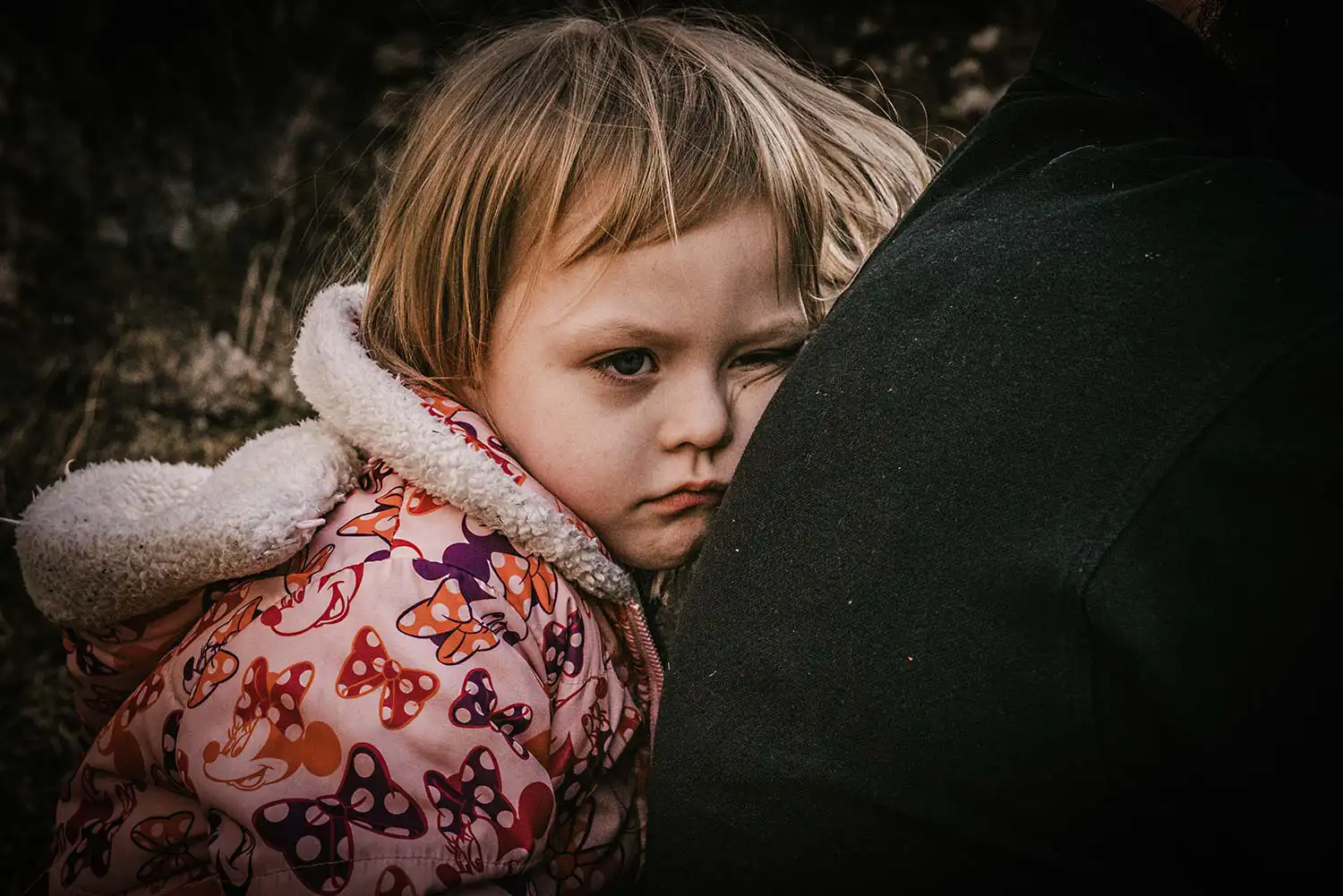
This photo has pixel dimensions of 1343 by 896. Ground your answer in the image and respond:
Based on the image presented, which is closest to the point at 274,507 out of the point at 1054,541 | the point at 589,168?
→ the point at 589,168

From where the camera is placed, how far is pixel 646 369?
1.44 m

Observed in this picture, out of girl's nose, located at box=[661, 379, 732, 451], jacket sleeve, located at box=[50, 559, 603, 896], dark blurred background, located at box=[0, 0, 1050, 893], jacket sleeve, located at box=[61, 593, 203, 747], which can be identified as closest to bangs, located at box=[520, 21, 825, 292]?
girl's nose, located at box=[661, 379, 732, 451]

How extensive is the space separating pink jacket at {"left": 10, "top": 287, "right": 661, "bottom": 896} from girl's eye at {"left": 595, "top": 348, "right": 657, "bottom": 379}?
0.19 metres

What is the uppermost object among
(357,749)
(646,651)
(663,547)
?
(357,749)

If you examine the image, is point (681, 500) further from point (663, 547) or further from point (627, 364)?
point (627, 364)

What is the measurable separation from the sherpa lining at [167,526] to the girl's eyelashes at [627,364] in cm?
38

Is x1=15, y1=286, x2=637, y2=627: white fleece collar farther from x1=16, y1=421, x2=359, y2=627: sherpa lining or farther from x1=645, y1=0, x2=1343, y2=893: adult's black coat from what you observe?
x1=645, y1=0, x2=1343, y2=893: adult's black coat

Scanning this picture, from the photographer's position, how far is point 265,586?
128cm

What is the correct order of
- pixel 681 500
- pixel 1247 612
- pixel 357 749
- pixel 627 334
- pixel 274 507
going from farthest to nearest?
pixel 681 500 → pixel 627 334 → pixel 274 507 → pixel 357 749 → pixel 1247 612

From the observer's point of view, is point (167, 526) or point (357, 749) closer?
point (357, 749)

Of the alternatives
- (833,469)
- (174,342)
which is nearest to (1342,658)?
(833,469)

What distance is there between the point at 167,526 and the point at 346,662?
349 millimetres

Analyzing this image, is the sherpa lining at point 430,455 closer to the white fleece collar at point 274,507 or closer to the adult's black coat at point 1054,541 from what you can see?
the white fleece collar at point 274,507

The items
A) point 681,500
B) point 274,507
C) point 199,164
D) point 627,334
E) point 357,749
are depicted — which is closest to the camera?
point 357,749
